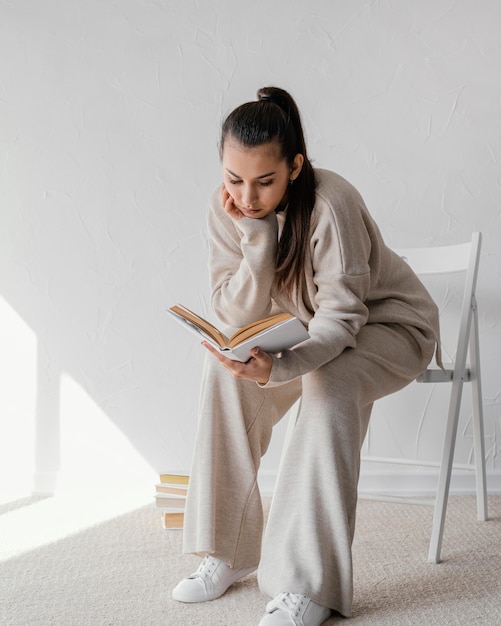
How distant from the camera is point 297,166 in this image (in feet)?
4.28

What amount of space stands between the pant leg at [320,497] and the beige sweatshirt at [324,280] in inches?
2.1

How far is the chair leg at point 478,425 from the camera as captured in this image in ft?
5.54

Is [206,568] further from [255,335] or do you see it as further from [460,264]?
[460,264]

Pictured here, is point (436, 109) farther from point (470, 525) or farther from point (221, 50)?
point (470, 525)

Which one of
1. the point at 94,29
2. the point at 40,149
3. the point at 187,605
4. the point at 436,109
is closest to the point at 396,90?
the point at 436,109

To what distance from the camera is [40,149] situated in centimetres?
197

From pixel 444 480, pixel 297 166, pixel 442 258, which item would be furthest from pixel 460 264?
pixel 297 166

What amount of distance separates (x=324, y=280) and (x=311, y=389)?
203 millimetres

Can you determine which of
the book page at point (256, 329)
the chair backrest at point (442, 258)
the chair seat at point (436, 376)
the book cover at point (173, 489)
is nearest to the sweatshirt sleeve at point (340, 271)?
the book page at point (256, 329)

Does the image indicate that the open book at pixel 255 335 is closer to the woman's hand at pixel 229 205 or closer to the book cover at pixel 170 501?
the woman's hand at pixel 229 205

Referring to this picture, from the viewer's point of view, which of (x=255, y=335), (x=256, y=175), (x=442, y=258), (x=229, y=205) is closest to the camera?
(x=255, y=335)

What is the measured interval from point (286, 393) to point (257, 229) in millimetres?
310

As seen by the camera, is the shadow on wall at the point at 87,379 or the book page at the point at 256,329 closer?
the book page at the point at 256,329

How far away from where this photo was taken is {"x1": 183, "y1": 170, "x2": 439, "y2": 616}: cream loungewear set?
45.1 inches
